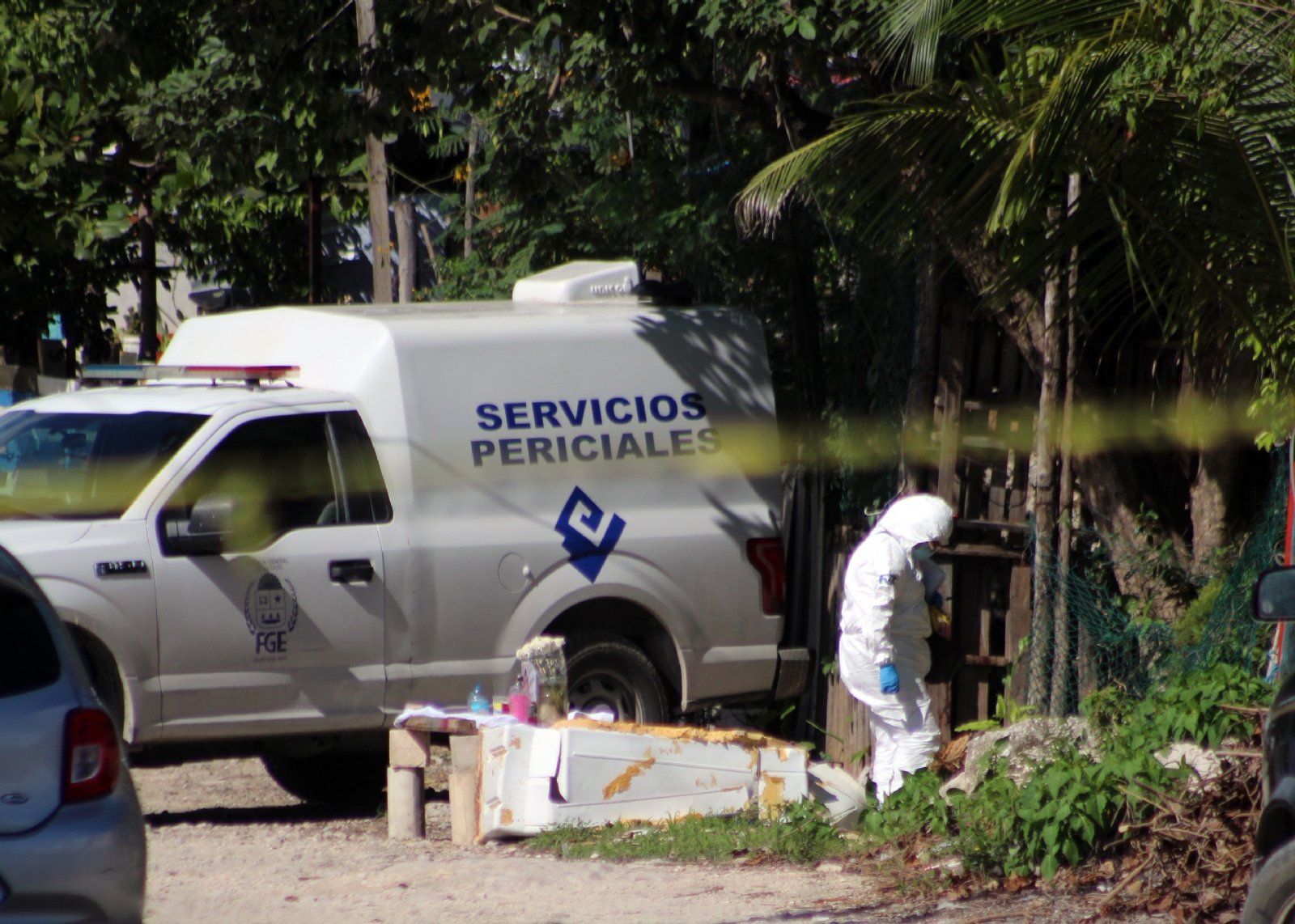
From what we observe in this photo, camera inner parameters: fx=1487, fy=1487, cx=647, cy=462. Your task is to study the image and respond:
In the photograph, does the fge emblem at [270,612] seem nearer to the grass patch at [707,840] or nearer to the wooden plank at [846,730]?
the grass patch at [707,840]

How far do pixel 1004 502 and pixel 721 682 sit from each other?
1.85 meters

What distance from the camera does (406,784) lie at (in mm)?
7051

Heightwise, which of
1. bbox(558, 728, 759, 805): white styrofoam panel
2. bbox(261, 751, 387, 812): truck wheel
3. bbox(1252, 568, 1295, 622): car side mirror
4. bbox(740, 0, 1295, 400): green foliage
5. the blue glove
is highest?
bbox(740, 0, 1295, 400): green foliage

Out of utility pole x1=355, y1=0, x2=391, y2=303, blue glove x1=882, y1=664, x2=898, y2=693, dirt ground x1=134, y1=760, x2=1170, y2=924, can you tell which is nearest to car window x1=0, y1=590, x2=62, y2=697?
dirt ground x1=134, y1=760, x2=1170, y2=924

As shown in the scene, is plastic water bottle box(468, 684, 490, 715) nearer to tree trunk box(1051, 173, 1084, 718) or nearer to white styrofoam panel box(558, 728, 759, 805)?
white styrofoam panel box(558, 728, 759, 805)

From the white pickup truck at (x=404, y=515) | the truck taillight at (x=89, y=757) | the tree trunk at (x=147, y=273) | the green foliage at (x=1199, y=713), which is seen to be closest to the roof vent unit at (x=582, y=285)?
the white pickup truck at (x=404, y=515)

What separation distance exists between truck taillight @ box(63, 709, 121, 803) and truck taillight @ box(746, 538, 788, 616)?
4.44 meters

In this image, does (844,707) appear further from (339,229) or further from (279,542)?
(339,229)

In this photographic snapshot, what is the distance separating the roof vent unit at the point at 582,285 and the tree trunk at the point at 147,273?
576cm

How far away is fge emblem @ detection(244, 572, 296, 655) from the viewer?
704 cm

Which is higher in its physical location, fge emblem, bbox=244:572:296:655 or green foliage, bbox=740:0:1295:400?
green foliage, bbox=740:0:1295:400

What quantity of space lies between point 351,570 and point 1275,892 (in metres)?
4.78

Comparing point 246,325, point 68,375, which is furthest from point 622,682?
point 68,375

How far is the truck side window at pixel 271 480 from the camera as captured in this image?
23.2ft
